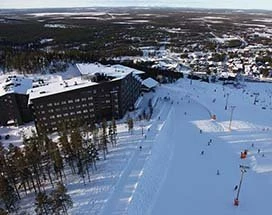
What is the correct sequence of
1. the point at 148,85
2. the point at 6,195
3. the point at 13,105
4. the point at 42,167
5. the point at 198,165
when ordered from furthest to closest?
the point at 148,85, the point at 13,105, the point at 198,165, the point at 42,167, the point at 6,195

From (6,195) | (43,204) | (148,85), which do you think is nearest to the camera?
(43,204)

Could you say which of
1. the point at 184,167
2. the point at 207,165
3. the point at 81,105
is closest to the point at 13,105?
the point at 81,105

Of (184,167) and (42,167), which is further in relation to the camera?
(184,167)

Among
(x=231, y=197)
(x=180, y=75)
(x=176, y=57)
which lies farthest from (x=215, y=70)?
(x=231, y=197)

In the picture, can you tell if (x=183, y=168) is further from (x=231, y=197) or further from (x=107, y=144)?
(x=107, y=144)

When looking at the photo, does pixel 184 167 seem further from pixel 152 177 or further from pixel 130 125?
pixel 130 125

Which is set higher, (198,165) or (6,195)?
(6,195)

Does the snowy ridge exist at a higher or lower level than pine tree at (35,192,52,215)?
lower

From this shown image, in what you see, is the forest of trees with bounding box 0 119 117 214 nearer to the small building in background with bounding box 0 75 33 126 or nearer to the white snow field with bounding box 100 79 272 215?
the white snow field with bounding box 100 79 272 215

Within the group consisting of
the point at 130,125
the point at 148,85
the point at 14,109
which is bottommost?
the point at 14,109

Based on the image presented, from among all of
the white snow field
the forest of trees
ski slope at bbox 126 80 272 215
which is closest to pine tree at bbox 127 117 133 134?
the white snow field

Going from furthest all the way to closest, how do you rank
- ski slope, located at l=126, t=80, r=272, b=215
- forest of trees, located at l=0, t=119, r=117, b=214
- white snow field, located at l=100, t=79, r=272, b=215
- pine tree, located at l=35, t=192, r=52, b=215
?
ski slope, located at l=126, t=80, r=272, b=215 < white snow field, located at l=100, t=79, r=272, b=215 < forest of trees, located at l=0, t=119, r=117, b=214 < pine tree, located at l=35, t=192, r=52, b=215
